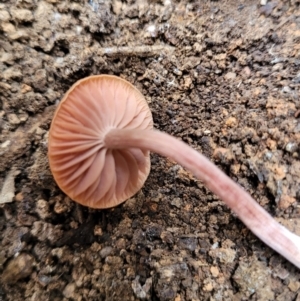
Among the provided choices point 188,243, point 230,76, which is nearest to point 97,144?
point 188,243

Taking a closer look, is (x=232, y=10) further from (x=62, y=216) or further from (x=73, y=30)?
(x=62, y=216)

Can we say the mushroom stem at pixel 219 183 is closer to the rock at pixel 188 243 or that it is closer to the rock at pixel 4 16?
the rock at pixel 188 243

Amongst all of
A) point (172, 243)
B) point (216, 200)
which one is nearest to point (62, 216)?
point (172, 243)

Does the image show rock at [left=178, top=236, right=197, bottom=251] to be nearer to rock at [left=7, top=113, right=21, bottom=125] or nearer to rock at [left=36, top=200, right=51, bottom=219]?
rock at [left=36, top=200, right=51, bottom=219]

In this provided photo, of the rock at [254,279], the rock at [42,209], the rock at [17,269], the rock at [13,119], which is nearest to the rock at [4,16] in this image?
the rock at [13,119]

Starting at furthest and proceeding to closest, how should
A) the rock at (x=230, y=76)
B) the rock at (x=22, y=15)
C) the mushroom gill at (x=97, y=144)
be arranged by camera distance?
the rock at (x=230, y=76), the rock at (x=22, y=15), the mushroom gill at (x=97, y=144)

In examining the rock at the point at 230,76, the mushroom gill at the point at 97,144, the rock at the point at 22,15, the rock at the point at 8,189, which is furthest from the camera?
the rock at the point at 230,76

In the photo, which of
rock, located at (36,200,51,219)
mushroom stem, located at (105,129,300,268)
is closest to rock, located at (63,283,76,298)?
rock, located at (36,200,51,219)

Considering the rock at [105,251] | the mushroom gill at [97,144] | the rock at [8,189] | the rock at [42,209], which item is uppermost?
the mushroom gill at [97,144]
